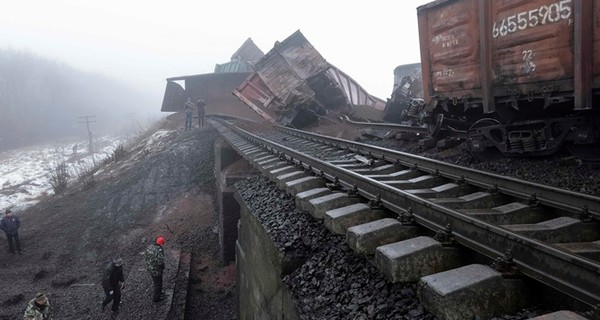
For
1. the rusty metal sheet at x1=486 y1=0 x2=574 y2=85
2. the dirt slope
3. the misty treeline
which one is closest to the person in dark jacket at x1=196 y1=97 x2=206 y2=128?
the dirt slope

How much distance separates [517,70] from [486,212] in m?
3.62

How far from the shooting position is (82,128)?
5897 centimetres

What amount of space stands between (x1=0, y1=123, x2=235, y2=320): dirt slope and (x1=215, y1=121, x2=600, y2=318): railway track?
3879 millimetres

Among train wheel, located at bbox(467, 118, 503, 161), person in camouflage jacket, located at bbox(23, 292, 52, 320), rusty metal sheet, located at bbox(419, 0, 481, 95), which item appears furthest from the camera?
train wheel, located at bbox(467, 118, 503, 161)

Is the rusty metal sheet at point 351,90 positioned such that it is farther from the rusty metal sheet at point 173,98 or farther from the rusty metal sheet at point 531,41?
the rusty metal sheet at point 173,98

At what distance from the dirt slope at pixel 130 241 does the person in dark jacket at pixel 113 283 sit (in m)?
0.20

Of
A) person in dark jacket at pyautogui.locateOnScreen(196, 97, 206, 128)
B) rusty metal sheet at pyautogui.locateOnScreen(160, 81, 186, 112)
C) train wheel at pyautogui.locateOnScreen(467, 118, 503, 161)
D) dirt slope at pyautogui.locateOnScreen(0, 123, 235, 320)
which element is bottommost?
dirt slope at pyautogui.locateOnScreen(0, 123, 235, 320)

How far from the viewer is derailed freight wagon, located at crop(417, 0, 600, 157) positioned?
5105 millimetres

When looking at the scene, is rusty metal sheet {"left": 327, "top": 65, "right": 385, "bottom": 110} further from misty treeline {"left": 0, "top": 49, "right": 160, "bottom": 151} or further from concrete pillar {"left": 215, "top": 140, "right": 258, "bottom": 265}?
misty treeline {"left": 0, "top": 49, "right": 160, "bottom": 151}

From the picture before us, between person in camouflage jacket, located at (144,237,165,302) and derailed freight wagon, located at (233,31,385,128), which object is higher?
derailed freight wagon, located at (233,31,385,128)

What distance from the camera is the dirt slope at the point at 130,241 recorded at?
26.7 ft

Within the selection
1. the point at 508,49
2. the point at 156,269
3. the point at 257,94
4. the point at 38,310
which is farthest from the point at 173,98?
the point at 508,49

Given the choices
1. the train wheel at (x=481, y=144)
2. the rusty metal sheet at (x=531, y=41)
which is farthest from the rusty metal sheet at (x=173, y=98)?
the rusty metal sheet at (x=531, y=41)

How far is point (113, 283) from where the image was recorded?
7.48m
